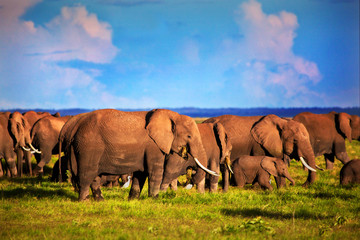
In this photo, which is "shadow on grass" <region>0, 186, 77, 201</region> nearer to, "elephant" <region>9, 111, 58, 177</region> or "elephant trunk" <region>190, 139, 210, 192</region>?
"elephant trunk" <region>190, 139, 210, 192</region>

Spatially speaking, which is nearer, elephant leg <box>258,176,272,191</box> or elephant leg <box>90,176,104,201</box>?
elephant leg <box>90,176,104,201</box>

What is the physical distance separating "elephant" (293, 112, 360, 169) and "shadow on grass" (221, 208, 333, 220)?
12.0m

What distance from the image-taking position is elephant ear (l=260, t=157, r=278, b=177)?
636 inches

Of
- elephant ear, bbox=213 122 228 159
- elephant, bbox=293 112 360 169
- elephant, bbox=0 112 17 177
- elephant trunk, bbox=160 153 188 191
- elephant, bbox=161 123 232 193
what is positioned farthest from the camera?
elephant, bbox=293 112 360 169

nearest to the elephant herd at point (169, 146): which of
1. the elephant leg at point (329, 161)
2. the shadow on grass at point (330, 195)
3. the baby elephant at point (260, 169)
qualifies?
the baby elephant at point (260, 169)

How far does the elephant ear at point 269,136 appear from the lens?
57.5 ft

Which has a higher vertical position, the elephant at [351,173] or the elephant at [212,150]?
the elephant at [212,150]

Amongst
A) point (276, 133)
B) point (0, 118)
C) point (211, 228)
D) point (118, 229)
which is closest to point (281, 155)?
point (276, 133)

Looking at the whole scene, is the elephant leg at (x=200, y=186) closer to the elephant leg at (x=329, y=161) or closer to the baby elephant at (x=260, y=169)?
the baby elephant at (x=260, y=169)

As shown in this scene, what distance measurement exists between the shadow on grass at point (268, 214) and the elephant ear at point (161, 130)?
2.32 metres

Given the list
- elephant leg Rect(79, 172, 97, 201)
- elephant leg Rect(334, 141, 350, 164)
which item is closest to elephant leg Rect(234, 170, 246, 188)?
elephant leg Rect(79, 172, 97, 201)

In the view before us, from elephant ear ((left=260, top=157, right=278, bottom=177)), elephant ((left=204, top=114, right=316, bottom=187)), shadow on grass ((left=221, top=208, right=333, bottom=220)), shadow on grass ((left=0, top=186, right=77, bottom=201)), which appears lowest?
shadow on grass ((left=221, top=208, right=333, bottom=220))

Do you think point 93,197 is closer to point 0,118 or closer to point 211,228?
point 211,228

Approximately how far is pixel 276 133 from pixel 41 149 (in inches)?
406
